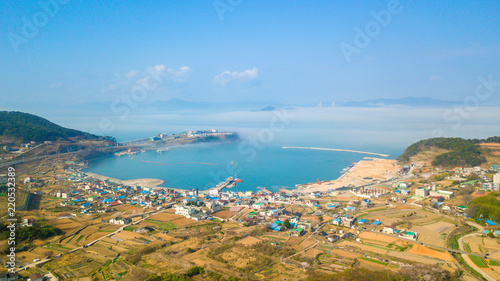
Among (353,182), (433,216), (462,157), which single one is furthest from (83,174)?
(462,157)

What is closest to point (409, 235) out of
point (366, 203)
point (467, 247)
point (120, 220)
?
point (467, 247)

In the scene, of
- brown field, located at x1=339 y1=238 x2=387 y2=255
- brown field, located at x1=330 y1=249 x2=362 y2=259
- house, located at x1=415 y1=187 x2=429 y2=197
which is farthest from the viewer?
house, located at x1=415 y1=187 x2=429 y2=197

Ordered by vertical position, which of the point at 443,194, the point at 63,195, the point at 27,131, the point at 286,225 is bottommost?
the point at 286,225

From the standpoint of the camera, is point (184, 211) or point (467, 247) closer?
point (467, 247)

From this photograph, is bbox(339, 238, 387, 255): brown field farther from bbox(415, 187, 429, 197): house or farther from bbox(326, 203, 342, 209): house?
bbox(415, 187, 429, 197): house

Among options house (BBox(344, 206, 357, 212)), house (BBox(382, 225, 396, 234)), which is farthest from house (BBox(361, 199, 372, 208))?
house (BBox(382, 225, 396, 234))

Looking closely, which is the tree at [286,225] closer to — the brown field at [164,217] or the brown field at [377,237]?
the brown field at [377,237]

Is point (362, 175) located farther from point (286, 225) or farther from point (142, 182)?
point (142, 182)

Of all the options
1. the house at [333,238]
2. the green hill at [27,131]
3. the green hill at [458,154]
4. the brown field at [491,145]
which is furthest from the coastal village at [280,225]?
the green hill at [27,131]
